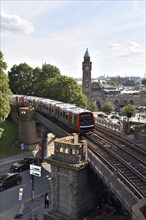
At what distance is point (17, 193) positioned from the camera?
3048 cm

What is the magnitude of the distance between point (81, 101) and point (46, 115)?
15.6 metres

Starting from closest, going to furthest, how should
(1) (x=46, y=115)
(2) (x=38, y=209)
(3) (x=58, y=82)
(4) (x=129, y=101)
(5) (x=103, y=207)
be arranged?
(5) (x=103, y=207) → (2) (x=38, y=209) → (1) (x=46, y=115) → (3) (x=58, y=82) → (4) (x=129, y=101)

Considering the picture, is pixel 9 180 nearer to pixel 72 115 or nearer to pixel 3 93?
pixel 72 115

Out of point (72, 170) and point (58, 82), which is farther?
point (58, 82)

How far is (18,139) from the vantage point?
166ft

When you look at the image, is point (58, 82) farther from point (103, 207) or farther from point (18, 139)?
point (103, 207)

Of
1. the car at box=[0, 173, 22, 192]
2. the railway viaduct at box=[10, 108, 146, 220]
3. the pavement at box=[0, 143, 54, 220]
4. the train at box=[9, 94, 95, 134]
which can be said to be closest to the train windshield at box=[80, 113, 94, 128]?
the train at box=[9, 94, 95, 134]

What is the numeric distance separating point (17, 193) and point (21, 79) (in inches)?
1933

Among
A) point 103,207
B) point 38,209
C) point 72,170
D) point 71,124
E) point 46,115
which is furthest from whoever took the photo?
point 46,115

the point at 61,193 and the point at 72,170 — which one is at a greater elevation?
the point at 72,170

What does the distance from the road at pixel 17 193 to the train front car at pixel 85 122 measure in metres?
6.92

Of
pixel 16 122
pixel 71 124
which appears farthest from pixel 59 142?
pixel 16 122

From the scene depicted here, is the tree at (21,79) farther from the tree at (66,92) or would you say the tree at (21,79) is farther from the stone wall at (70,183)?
the stone wall at (70,183)

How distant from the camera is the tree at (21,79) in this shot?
76000 millimetres
